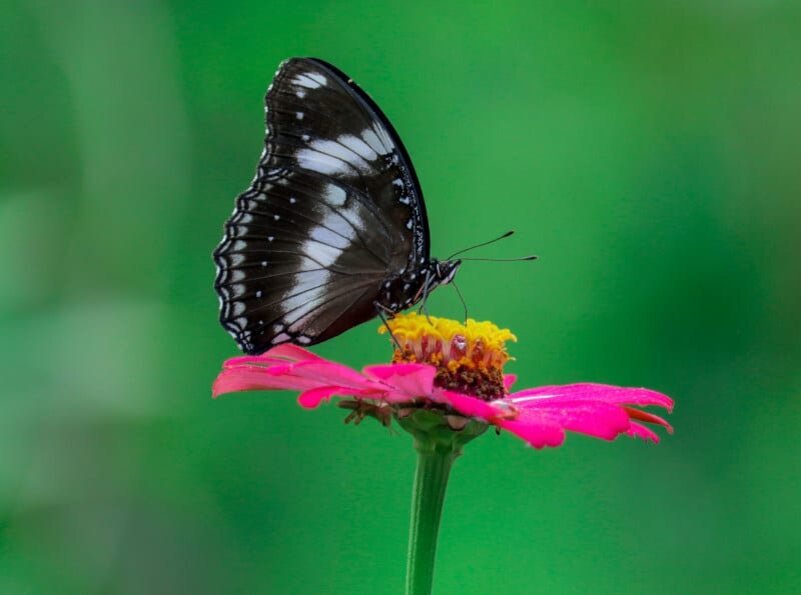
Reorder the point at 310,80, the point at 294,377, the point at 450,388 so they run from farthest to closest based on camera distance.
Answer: the point at 310,80 → the point at 450,388 → the point at 294,377

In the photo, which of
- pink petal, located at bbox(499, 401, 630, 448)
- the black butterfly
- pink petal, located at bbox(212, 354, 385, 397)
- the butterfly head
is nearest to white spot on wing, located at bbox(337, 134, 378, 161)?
the black butterfly

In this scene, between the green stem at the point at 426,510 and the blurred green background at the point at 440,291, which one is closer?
the green stem at the point at 426,510

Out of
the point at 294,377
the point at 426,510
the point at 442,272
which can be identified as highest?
the point at 442,272

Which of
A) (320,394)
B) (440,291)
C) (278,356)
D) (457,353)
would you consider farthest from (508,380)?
(440,291)

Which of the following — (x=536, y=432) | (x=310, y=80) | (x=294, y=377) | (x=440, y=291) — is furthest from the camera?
(x=440, y=291)

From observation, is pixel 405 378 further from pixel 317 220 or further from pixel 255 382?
pixel 317 220

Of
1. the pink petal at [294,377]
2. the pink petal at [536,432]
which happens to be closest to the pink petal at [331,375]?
the pink petal at [294,377]

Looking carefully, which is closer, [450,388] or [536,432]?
[536,432]

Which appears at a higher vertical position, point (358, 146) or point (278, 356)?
point (358, 146)

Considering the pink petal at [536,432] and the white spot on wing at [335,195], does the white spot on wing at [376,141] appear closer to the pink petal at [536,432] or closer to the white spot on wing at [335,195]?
the white spot on wing at [335,195]
